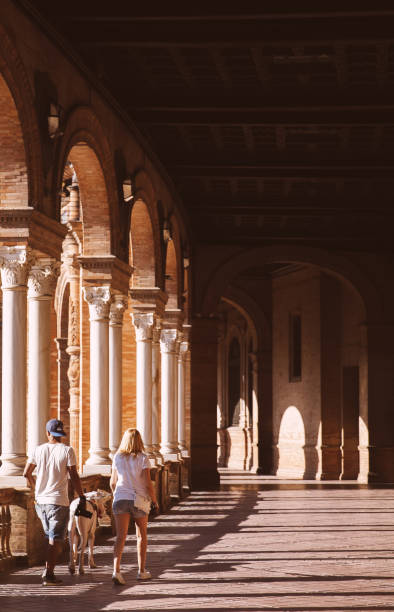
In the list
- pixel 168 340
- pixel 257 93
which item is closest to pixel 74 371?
pixel 168 340

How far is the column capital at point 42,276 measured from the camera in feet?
43.3

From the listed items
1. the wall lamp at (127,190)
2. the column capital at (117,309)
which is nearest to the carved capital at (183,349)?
the column capital at (117,309)

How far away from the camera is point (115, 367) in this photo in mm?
18297

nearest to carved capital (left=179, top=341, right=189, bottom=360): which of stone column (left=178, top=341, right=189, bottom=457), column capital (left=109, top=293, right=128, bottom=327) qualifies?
stone column (left=178, top=341, right=189, bottom=457)

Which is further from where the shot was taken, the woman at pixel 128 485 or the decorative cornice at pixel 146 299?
the decorative cornice at pixel 146 299

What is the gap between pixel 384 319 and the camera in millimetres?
31641

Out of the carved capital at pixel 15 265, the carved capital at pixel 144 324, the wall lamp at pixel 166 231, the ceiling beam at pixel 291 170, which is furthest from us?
the wall lamp at pixel 166 231

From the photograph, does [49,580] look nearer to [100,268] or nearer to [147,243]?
[100,268]

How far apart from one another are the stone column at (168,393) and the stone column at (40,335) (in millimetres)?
11901

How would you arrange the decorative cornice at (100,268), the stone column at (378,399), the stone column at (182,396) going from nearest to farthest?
the decorative cornice at (100,268), the stone column at (182,396), the stone column at (378,399)

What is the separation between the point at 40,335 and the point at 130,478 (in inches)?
122

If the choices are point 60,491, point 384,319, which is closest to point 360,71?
point 60,491

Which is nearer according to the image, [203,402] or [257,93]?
[257,93]

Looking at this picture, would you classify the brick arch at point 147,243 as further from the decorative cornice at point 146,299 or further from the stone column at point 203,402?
the stone column at point 203,402
